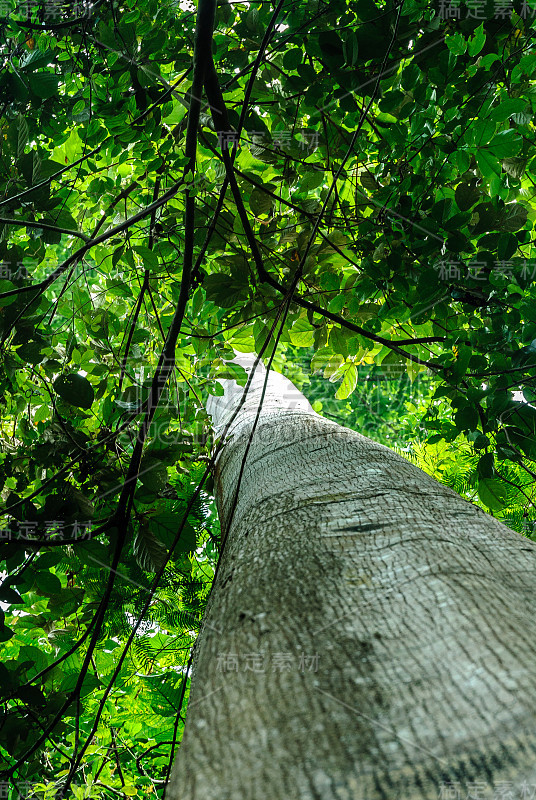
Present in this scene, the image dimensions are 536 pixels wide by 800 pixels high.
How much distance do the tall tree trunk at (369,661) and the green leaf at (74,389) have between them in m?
0.67

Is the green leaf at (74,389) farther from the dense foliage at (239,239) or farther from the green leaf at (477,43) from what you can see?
the green leaf at (477,43)

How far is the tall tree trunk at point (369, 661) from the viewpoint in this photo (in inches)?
12.8

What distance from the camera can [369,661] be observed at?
0.41 metres

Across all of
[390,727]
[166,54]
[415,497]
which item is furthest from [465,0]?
[390,727]

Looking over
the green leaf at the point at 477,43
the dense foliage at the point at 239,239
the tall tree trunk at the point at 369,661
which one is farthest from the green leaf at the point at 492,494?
the green leaf at the point at 477,43

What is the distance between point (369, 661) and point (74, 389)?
0.98 m

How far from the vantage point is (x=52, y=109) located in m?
1.60

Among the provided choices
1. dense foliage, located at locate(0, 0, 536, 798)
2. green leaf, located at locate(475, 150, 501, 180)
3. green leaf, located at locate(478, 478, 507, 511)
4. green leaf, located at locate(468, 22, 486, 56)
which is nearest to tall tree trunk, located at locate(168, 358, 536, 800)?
dense foliage, located at locate(0, 0, 536, 798)

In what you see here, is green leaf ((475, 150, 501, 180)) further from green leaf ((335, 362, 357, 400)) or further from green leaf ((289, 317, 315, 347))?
green leaf ((335, 362, 357, 400))

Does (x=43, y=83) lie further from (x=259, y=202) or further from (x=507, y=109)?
(x=507, y=109)

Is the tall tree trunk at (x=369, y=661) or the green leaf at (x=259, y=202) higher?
the green leaf at (x=259, y=202)

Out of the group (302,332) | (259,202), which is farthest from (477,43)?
(302,332)

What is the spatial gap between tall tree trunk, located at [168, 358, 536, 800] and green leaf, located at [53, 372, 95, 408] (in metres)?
0.67

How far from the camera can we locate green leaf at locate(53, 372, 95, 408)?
119cm
